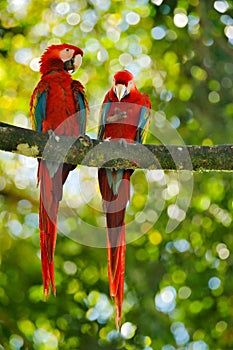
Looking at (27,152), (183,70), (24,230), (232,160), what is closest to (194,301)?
(24,230)

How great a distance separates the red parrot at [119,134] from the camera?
10.6 feet

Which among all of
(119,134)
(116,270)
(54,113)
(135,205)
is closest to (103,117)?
(119,134)

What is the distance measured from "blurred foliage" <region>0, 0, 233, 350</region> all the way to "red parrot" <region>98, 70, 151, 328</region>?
47.2 inches

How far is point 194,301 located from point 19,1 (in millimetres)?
2783

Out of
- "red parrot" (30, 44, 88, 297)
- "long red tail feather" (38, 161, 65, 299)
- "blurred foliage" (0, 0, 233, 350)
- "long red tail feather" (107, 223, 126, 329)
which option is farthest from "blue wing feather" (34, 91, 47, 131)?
"blurred foliage" (0, 0, 233, 350)

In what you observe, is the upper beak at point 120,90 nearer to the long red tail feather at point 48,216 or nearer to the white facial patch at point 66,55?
the white facial patch at point 66,55

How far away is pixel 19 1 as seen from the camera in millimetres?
5355

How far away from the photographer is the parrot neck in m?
3.54

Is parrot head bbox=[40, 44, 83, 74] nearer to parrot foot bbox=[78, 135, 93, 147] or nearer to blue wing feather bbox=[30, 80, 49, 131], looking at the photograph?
blue wing feather bbox=[30, 80, 49, 131]

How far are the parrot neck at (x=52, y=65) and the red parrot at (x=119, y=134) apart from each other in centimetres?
31

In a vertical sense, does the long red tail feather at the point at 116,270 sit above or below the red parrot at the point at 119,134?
below

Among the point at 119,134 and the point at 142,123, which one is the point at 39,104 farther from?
the point at 142,123

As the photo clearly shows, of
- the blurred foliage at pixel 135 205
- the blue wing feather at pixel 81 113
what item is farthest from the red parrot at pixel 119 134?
the blurred foliage at pixel 135 205

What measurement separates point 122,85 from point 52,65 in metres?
0.40
